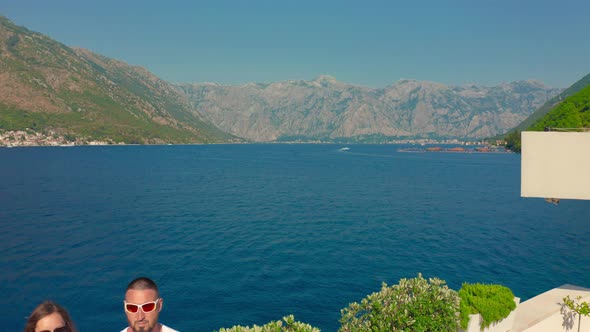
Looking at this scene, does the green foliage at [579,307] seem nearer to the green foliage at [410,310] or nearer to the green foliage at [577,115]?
the green foliage at [410,310]

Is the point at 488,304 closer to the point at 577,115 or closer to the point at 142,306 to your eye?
the point at 142,306

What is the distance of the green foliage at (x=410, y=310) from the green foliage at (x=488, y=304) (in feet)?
1.96

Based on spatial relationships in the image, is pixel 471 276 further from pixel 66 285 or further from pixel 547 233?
pixel 66 285

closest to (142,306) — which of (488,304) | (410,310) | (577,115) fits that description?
(410,310)

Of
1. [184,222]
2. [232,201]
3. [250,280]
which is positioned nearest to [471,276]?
[250,280]

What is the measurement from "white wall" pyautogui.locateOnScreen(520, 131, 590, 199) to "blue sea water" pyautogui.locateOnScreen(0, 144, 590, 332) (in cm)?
1785

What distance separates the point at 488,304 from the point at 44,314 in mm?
19483

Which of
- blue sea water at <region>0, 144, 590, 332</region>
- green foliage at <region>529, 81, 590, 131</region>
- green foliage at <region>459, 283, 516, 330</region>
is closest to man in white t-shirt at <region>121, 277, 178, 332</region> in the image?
green foliage at <region>459, 283, 516, 330</region>

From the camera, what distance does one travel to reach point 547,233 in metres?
57.8

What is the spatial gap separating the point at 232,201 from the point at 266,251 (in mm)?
36520

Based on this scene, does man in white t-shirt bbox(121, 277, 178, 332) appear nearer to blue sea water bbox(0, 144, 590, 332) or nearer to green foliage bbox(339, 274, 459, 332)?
green foliage bbox(339, 274, 459, 332)

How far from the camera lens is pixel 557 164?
1962 centimetres

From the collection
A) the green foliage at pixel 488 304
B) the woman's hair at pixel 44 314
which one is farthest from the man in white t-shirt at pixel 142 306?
the green foliage at pixel 488 304

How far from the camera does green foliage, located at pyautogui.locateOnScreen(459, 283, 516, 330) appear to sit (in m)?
18.5
